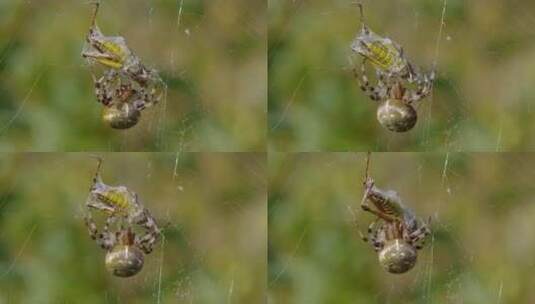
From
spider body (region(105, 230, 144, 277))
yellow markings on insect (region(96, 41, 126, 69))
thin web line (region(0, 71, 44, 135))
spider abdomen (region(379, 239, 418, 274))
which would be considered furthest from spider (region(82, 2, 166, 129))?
spider abdomen (region(379, 239, 418, 274))

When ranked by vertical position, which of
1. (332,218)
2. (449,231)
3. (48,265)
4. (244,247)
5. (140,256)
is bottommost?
(48,265)

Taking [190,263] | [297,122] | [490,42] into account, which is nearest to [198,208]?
[190,263]

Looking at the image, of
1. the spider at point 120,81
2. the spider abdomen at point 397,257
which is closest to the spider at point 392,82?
the spider abdomen at point 397,257

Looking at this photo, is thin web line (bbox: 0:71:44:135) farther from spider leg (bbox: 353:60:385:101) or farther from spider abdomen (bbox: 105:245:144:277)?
spider leg (bbox: 353:60:385:101)

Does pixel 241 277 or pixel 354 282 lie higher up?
pixel 354 282

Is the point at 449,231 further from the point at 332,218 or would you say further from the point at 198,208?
the point at 198,208

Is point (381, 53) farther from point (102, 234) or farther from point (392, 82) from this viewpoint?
point (102, 234)
